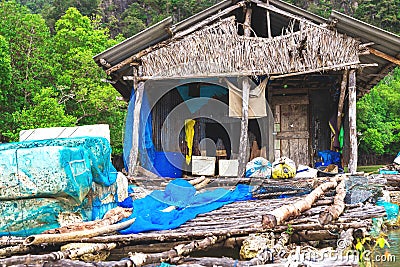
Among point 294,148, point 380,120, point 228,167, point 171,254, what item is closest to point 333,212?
point 171,254

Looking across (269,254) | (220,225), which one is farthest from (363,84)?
(269,254)

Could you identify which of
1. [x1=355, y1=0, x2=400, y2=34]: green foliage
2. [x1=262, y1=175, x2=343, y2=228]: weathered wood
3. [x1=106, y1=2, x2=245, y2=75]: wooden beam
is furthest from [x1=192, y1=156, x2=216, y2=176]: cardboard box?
[x1=355, y1=0, x2=400, y2=34]: green foliage

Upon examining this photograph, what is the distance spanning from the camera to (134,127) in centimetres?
1019

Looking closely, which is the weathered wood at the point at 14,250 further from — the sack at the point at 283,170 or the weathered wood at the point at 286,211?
the sack at the point at 283,170

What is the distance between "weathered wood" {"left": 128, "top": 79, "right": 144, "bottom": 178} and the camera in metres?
10.0

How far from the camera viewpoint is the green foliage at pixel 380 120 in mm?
24781

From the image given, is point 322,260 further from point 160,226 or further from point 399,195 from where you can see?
point 399,195

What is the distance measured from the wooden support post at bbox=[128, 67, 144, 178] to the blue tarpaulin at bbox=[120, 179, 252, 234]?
1575 mm

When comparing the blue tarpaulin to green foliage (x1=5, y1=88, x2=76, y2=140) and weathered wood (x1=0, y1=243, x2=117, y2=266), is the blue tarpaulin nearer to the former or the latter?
weathered wood (x1=0, y1=243, x2=117, y2=266)

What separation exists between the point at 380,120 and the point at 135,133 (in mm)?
19258

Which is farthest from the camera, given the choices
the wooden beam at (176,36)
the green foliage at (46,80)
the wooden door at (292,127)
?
the green foliage at (46,80)

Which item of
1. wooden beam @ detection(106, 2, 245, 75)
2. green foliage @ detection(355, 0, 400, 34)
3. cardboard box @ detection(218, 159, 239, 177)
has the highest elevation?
green foliage @ detection(355, 0, 400, 34)

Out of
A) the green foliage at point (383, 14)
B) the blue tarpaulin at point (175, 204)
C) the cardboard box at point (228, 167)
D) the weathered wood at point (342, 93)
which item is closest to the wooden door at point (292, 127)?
the weathered wood at point (342, 93)

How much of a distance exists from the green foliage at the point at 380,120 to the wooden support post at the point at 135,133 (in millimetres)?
17307
